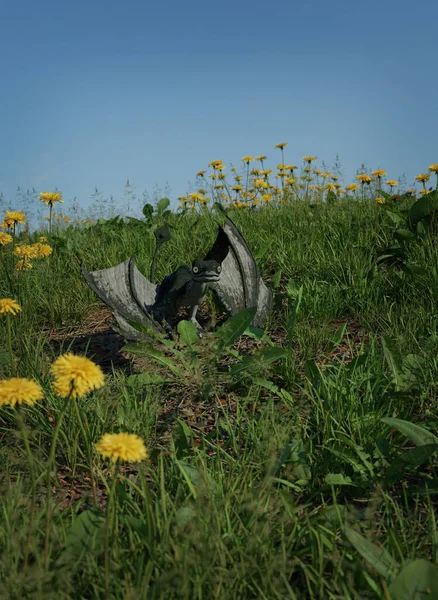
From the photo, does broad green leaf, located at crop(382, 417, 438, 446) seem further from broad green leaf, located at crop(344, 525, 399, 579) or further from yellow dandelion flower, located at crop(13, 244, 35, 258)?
yellow dandelion flower, located at crop(13, 244, 35, 258)

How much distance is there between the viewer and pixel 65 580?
147cm

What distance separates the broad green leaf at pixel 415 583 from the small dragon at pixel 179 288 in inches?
82.1

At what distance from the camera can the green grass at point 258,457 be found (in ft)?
5.09

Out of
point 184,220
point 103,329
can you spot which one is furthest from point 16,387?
point 184,220

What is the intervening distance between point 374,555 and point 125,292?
2.34m

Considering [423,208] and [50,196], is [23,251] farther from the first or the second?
[423,208]

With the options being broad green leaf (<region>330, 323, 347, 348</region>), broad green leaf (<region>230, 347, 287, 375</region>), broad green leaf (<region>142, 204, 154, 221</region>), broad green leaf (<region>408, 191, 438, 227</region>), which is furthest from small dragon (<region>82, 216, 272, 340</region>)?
broad green leaf (<region>142, 204, 154, 221</region>)

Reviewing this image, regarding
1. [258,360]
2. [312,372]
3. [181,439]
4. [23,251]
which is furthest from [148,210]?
[181,439]

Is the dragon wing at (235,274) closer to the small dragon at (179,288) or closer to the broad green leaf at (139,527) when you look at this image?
the small dragon at (179,288)

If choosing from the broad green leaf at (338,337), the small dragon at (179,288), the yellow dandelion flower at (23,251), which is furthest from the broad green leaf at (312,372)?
the yellow dandelion flower at (23,251)

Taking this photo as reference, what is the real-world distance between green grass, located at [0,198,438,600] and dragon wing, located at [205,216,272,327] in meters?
0.29

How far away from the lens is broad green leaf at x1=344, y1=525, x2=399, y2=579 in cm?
158

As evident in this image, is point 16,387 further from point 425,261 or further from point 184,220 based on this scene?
point 184,220

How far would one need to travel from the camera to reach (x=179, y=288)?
350 cm
